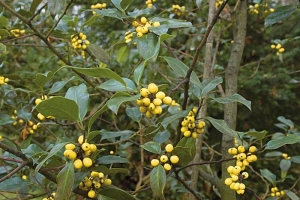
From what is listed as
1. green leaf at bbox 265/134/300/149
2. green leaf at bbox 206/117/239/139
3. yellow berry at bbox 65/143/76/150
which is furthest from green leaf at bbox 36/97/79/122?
green leaf at bbox 265/134/300/149

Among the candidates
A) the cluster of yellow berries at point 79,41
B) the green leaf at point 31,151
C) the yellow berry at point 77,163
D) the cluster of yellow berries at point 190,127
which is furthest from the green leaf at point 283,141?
the cluster of yellow berries at point 79,41

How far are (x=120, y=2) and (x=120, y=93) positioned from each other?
1.08 feet

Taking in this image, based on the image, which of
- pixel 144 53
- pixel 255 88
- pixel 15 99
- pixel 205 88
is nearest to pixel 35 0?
pixel 144 53

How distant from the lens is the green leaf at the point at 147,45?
675 millimetres

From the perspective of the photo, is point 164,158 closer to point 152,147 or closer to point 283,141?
point 152,147

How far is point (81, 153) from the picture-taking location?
63 cm

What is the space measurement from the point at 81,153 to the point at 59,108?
10cm

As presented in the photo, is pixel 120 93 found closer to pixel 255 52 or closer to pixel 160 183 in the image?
pixel 160 183

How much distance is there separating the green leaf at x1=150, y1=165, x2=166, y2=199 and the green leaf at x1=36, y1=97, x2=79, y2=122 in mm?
185

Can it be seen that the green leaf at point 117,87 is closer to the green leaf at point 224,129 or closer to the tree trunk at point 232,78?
the green leaf at point 224,129

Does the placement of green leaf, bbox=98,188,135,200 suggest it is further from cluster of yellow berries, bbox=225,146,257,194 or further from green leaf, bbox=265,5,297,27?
green leaf, bbox=265,5,297,27

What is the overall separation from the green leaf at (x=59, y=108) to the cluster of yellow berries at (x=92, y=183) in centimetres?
18

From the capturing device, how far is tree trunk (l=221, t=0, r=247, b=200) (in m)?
1.07

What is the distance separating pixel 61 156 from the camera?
0.69 meters
